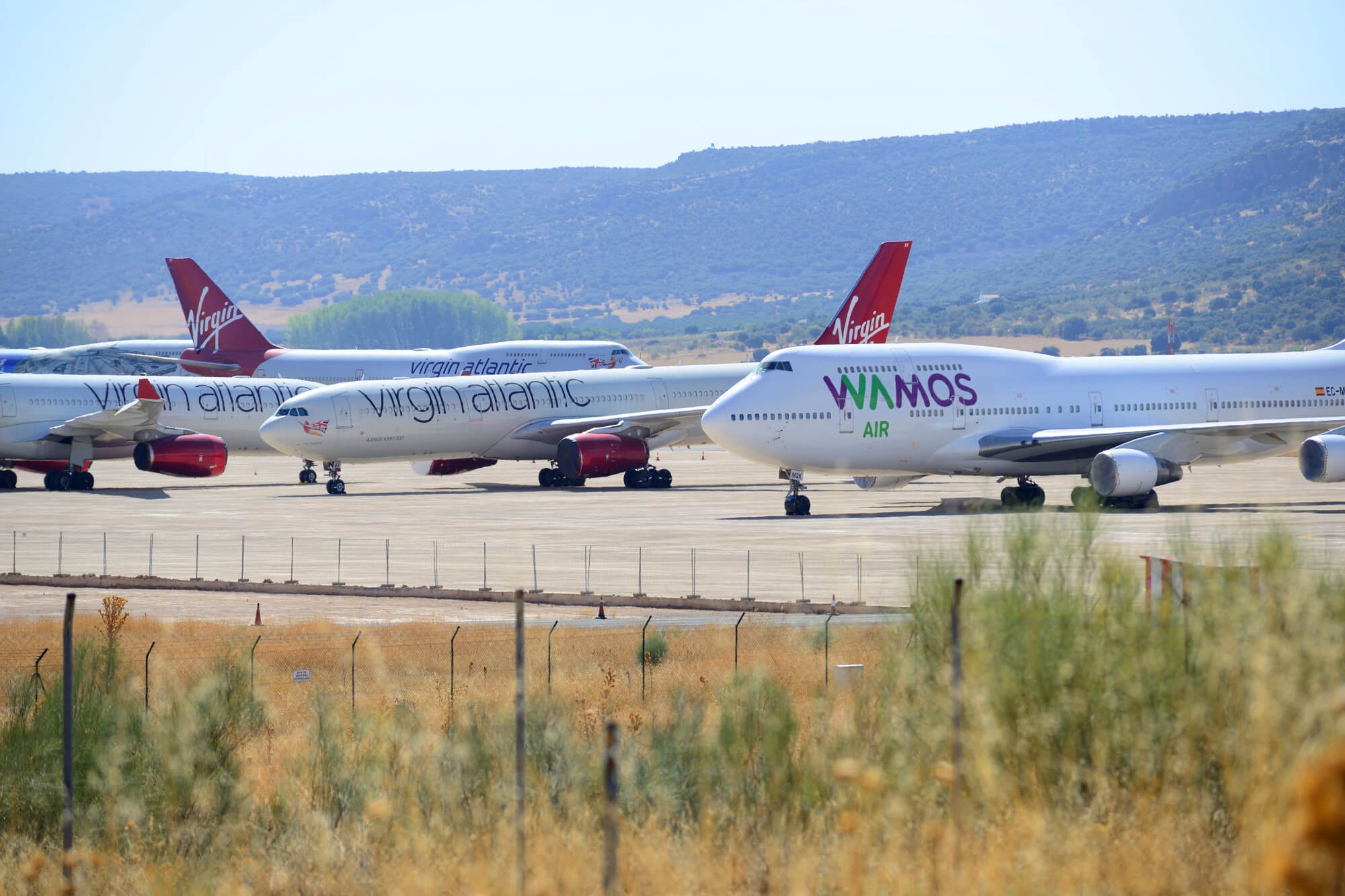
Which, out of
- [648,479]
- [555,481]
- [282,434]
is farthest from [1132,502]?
[282,434]

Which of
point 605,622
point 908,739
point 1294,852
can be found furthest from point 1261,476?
point 1294,852

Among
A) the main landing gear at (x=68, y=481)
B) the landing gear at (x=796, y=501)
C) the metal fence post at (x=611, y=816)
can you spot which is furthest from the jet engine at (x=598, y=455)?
the metal fence post at (x=611, y=816)

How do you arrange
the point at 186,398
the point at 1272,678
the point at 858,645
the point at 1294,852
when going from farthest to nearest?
1. the point at 186,398
2. the point at 858,645
3. the point at 1272,678
4. the point at 1294,852

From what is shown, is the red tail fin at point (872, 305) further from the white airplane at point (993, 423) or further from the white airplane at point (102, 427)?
the white airplane at point (102, 427)

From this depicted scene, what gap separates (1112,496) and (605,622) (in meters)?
20.9

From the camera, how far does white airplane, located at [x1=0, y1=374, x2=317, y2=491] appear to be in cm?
6122

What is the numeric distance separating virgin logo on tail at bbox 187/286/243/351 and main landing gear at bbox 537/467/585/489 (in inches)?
1761

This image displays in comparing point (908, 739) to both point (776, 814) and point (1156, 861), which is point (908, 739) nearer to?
point (776, 814)

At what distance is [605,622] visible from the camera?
92.3ft

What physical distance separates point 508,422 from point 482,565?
25937 mm

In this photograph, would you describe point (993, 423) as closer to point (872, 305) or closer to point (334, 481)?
point (872, 305)

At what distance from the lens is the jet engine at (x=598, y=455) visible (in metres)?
58.5

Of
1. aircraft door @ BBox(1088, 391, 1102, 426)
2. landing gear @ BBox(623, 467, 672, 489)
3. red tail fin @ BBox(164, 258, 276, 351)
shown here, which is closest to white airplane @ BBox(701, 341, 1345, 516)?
aircraft door @ BBox(1088, 391, 1102, 426)

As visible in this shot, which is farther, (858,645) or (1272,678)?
(858,645)
